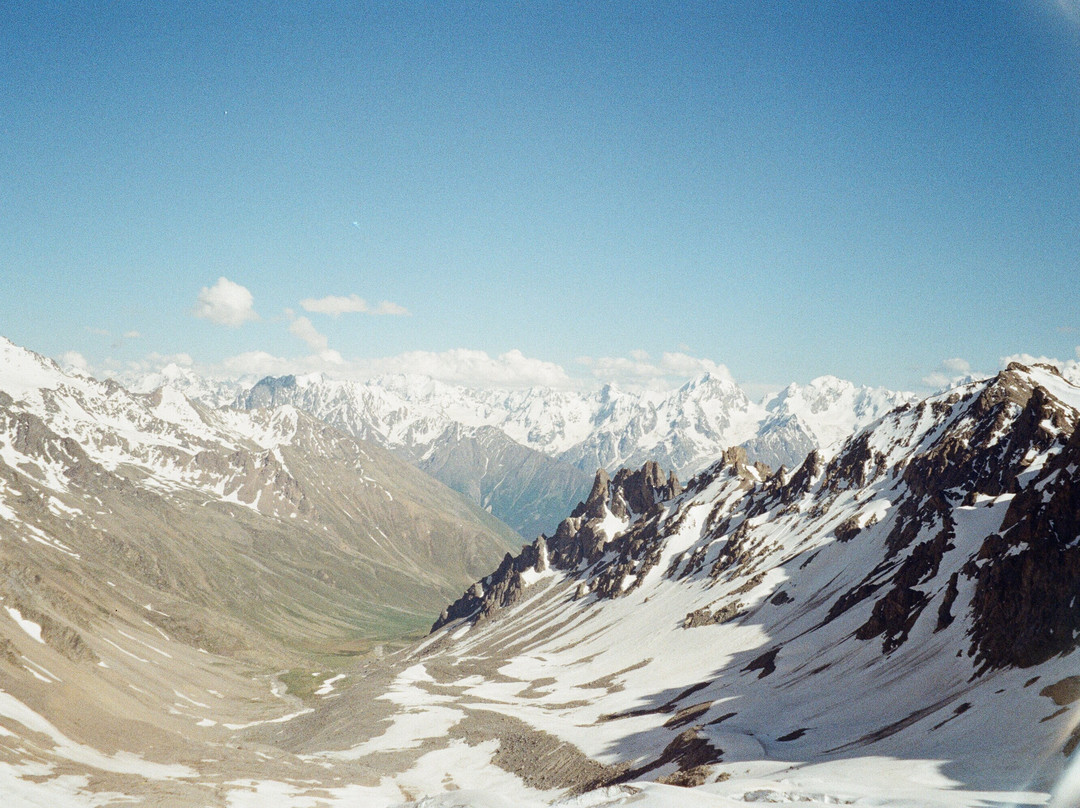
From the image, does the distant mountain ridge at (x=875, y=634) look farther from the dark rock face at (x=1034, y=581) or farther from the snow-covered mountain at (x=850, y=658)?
the snow-covered mountain at (x=850, y=658)

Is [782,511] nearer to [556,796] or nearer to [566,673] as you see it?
[566,673]

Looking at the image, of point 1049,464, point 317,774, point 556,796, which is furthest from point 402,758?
point 1049,464

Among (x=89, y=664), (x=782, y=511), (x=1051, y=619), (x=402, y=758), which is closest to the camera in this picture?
(x=1051, y=619)

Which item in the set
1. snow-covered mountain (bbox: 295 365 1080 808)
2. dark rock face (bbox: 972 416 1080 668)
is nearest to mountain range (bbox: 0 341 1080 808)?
dark rock face (bbox: 972 416 1080 668)

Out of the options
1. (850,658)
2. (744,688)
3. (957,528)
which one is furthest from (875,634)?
(957,528)

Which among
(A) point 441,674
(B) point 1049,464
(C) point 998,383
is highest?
(C) point 998,383

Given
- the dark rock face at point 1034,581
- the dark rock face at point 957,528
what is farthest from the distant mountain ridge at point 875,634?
the dark rock face at point 957,528

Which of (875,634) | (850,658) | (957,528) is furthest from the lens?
(957,528)

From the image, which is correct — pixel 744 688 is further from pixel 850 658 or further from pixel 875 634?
pixel 875 634

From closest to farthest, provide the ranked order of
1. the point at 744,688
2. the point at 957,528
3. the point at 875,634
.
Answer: the point at 875,634 → the point at 744,688 → the point at 957,528

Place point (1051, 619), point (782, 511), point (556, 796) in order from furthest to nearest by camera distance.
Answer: point (782, 511) < point (556, 796) < point (1051, 619)

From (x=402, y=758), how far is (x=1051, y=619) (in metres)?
80.2

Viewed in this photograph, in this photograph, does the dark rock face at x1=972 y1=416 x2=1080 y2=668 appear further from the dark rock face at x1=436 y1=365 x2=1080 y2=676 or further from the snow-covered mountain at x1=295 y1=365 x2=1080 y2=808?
the snow-covered mountain at x1=295 y1=365 x2=1080 y2=808

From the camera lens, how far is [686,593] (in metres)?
179
